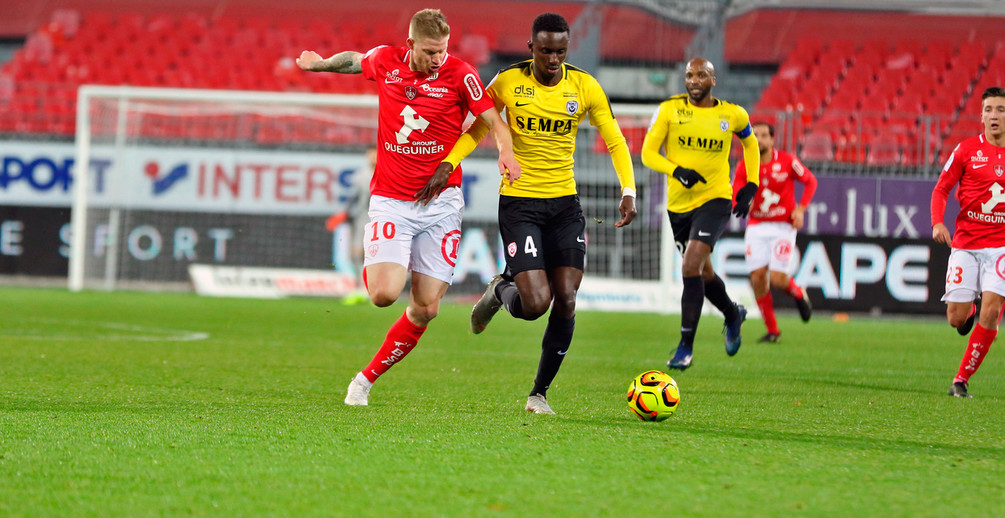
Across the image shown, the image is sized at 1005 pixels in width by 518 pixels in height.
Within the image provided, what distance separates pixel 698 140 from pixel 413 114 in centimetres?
338

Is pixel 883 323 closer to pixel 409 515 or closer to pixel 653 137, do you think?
pixel 653 137

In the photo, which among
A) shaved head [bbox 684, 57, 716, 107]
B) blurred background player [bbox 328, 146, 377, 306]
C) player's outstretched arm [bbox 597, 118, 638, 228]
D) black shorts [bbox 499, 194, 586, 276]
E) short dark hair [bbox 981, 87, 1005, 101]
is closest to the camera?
black shorts [bbox 499, 194, 586, 276]

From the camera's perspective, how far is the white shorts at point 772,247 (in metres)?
12.1

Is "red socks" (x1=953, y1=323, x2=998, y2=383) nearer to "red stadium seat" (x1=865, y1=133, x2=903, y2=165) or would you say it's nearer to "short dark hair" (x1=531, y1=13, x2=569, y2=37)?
"short dark hair" (x1=531, y1=13, x2=569, y2=37)

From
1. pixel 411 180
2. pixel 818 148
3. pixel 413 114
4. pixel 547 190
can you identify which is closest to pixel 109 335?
pixel 411 180

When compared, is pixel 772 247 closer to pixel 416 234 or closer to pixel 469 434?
pixel 416 234

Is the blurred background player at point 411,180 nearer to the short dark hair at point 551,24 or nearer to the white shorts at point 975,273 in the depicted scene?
the short dark hair at point 551,24

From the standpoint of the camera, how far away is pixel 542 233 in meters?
6.15

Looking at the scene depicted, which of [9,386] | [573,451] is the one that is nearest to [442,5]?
[9,386]

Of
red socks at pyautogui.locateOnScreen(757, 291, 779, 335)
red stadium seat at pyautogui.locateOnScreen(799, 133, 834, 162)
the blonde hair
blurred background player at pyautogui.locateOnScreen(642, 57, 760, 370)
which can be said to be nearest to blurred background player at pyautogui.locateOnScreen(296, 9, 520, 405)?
the blonde hair

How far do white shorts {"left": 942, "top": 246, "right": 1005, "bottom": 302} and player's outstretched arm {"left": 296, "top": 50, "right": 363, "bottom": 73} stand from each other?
4.13 meters

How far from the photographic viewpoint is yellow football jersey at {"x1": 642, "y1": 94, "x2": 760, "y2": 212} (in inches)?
348

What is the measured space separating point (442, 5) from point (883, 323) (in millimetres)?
15078

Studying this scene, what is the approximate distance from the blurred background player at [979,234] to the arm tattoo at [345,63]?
383 cm
